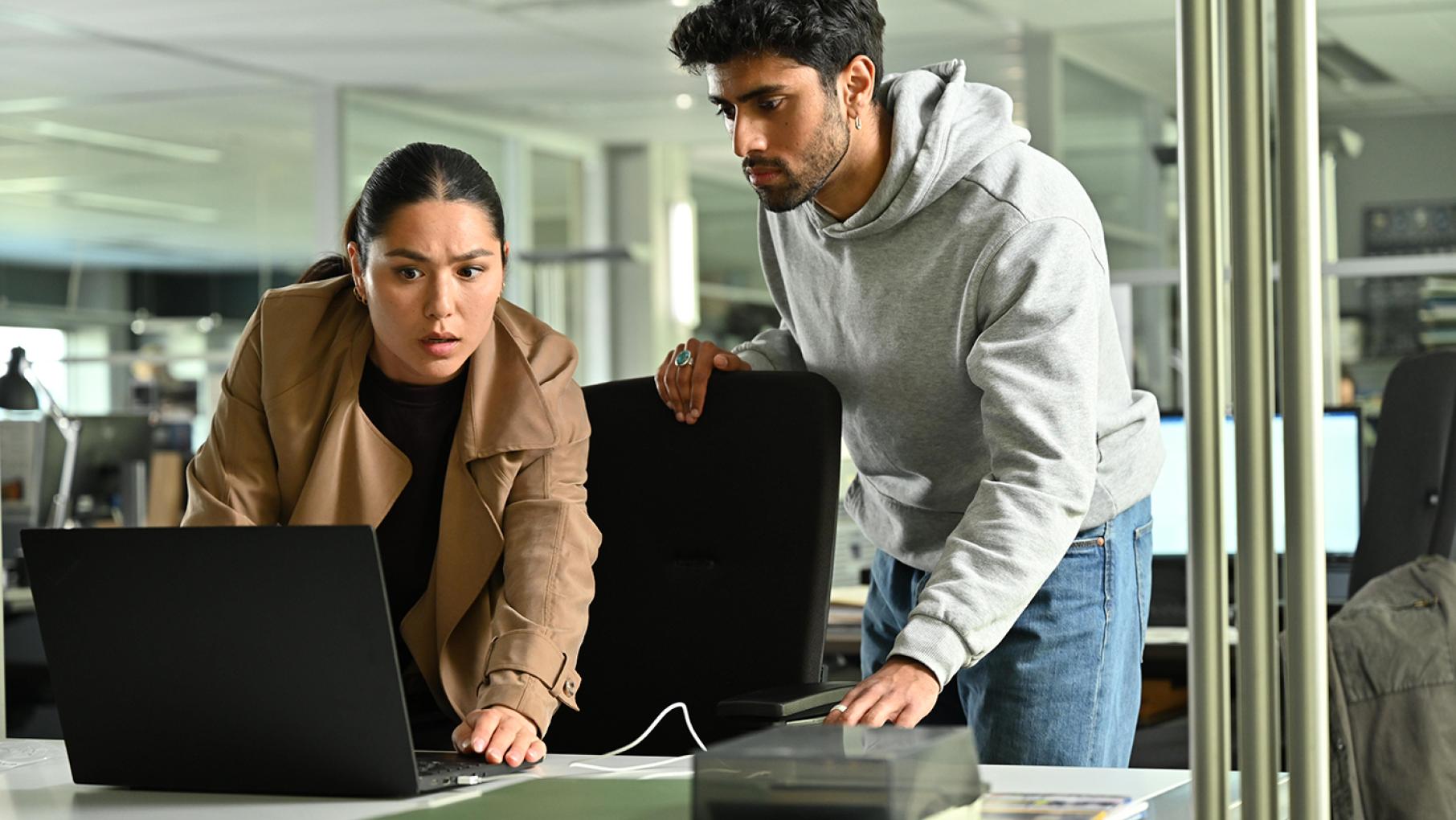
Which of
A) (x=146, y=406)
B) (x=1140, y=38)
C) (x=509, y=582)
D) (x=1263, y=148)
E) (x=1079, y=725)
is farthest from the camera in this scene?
(x=146, y=406)

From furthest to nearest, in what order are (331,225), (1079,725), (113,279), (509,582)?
(113,279)
(331,225)
(1079,725)
(509,582)

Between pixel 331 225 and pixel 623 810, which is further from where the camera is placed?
pixel 331 225

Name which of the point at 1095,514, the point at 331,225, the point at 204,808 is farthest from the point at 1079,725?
the point at 331,225

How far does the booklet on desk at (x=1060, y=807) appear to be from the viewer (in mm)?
1174

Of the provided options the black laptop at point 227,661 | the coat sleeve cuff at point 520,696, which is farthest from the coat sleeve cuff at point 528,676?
the black laptop at point 227,661

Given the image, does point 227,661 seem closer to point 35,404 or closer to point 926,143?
point 926,143

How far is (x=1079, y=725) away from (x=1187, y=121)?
3.81ft

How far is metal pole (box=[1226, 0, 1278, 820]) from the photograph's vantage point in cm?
74

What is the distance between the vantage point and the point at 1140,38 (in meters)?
6.82

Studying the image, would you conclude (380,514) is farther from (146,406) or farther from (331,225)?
(146,406)

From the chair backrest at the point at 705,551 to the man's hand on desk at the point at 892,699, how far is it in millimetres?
301

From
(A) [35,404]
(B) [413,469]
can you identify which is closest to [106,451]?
(A) [35,404]

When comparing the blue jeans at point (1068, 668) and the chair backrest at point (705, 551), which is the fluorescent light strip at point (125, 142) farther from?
the blue jeans at point (1068, 668)

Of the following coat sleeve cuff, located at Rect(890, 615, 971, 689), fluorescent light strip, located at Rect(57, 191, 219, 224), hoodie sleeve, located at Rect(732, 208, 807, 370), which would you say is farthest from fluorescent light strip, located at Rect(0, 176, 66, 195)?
coat sleeve cuff, located at Rect(890, 615, 971, 689)
